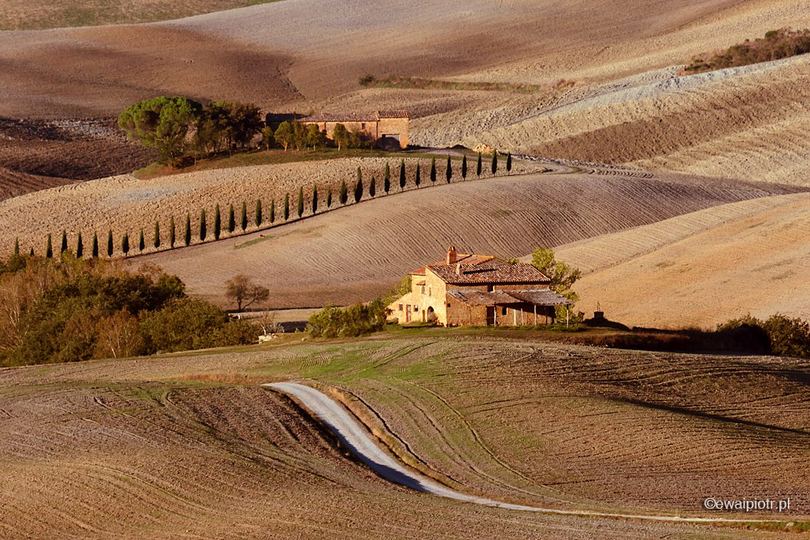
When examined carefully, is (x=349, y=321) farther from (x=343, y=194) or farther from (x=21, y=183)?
(x=21, y=183)

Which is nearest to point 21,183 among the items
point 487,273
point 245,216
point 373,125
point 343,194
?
point 373,125

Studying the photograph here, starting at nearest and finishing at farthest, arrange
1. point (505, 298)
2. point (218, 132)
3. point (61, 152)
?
point (505, 298) < point (218, 132) < point (61, 152)

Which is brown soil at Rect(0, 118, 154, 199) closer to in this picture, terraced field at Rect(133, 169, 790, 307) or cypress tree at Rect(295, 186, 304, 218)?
cypress tree at Rect(295, 186, 304, 218)

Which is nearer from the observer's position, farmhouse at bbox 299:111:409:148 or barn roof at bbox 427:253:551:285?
barn roof at bbox 427:253:551:285

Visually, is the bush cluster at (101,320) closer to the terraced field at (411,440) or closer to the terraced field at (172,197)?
the terraced field at (411,440)

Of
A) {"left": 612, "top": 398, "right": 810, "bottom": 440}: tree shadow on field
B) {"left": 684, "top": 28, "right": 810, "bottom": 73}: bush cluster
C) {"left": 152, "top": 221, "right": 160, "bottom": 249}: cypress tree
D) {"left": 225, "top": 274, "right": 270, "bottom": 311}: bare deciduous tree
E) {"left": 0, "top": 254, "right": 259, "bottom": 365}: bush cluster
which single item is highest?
{"left": 684, "top": 28, "right": 810, "bottom": 73}: bush cluster

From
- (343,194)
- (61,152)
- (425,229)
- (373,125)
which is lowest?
(425,229)

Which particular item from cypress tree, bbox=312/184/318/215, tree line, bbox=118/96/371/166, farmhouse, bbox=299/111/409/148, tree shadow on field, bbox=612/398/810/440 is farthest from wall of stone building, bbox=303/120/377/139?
tree shadow on field, bbox=612/398/810/440

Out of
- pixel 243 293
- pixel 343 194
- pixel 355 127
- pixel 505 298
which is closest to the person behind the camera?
pixel 505 298
